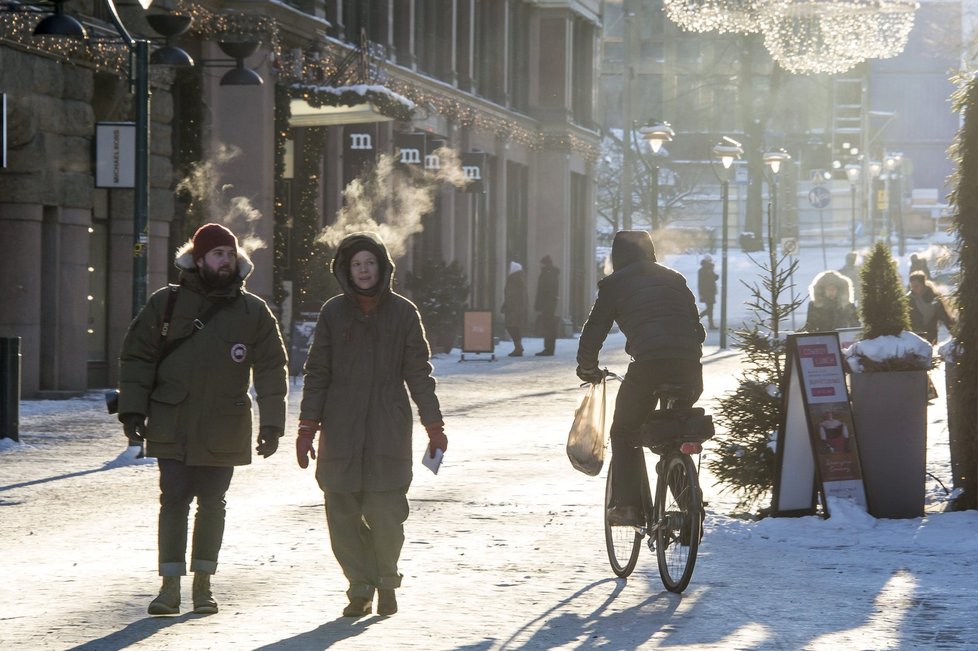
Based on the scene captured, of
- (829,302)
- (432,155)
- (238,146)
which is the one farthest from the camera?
(432,155)

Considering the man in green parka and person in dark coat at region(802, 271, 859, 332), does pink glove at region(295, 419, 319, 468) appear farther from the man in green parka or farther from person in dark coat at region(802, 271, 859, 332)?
person in dark coat at region(802, 271, 859, 332)

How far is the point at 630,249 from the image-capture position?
956 cm

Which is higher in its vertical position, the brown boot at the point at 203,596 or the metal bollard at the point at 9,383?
the metal bollard at the point at 9,383

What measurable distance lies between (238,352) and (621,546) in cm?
227

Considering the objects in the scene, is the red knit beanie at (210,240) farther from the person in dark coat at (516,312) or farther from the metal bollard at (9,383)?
the person in dark coat at (516,312)

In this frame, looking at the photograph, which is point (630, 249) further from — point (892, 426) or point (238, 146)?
point (238, 146)

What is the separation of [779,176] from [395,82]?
53659mm

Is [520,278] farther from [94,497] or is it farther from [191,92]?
[94,497]

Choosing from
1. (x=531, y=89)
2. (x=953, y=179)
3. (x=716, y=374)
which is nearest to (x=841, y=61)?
(x=531, y=89)

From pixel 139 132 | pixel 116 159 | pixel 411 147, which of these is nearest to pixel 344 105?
pixel 411 147

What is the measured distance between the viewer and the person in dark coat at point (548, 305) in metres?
35.3

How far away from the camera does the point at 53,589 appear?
8828 mm

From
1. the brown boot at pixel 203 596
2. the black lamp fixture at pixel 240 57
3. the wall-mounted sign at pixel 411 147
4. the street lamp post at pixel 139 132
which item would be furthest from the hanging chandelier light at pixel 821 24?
the brown boot at pixel 203 596

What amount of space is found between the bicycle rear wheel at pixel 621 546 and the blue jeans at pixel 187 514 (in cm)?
203
